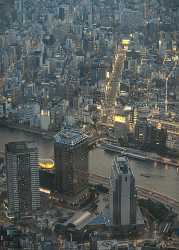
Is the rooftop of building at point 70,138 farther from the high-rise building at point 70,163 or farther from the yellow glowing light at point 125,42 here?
the yellow glowing light at point 125,42

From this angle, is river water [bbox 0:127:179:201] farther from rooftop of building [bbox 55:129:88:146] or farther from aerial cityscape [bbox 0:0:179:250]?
rooftop of building [bbox 55:129:88:146]

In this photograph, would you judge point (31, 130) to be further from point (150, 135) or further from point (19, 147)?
point (19, 147)

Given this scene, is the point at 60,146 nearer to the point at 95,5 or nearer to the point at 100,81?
the point at 100,81

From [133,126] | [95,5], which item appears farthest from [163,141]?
[95,5]

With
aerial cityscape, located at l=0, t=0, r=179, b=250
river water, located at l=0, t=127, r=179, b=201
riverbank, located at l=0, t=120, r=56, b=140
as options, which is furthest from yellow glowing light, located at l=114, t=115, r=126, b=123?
riverbank, located at l=0, t=120, r=56, b=140

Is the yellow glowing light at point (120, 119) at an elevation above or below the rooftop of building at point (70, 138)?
below

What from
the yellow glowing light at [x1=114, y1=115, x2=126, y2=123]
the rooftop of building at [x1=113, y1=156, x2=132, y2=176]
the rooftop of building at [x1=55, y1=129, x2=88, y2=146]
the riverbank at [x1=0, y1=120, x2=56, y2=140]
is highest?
the rooftop of building at [x1=55, y1=129, x2=88, y2=146]

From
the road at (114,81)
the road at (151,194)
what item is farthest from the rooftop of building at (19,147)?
the road at (114,81)
